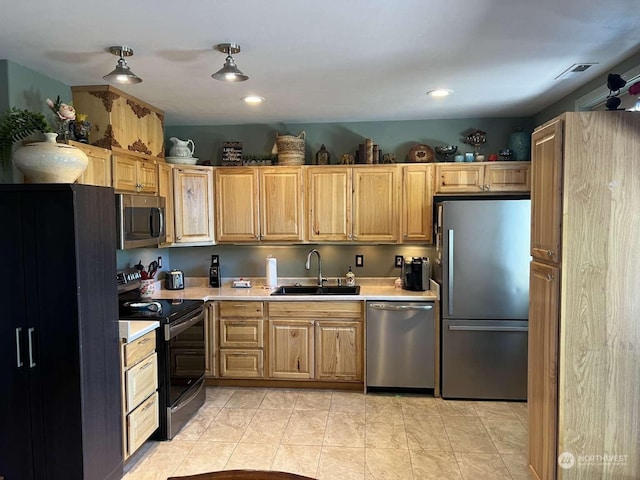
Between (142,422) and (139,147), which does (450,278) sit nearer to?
(142,422)

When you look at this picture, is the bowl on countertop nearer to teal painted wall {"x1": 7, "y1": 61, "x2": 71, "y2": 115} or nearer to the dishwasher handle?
teal painted wall {"x1": 7, "y1": 61, "x2": 71, "y2": 115}

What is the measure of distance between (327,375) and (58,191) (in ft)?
9.06

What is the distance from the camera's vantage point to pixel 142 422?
294 cm

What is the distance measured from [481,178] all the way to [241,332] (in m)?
2.67

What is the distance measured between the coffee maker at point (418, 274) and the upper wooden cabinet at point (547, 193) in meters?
1.71

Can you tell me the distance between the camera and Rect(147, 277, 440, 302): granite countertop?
4043 mm

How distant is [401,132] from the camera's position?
4578mm

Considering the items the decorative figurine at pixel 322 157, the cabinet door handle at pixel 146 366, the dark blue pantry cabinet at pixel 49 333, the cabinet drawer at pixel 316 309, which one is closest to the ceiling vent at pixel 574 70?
the decorative figurine at pixel 322 157

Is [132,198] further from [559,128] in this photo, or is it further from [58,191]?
[559,128]

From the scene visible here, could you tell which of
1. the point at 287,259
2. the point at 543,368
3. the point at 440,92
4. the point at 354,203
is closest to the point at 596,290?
the point at 543,368

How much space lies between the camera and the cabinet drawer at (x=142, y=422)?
2793 mm

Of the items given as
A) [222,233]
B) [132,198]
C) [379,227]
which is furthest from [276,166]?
[132,198]

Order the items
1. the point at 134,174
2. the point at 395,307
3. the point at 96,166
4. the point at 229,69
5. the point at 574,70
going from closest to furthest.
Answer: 1. the point at 229,69
2. the point at 574,70
3. the point at 96,166
4. the point at 134,174
5. the point at 395,307

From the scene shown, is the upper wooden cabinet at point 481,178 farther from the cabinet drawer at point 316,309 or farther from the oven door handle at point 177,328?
the oven door handle at point 177,328
